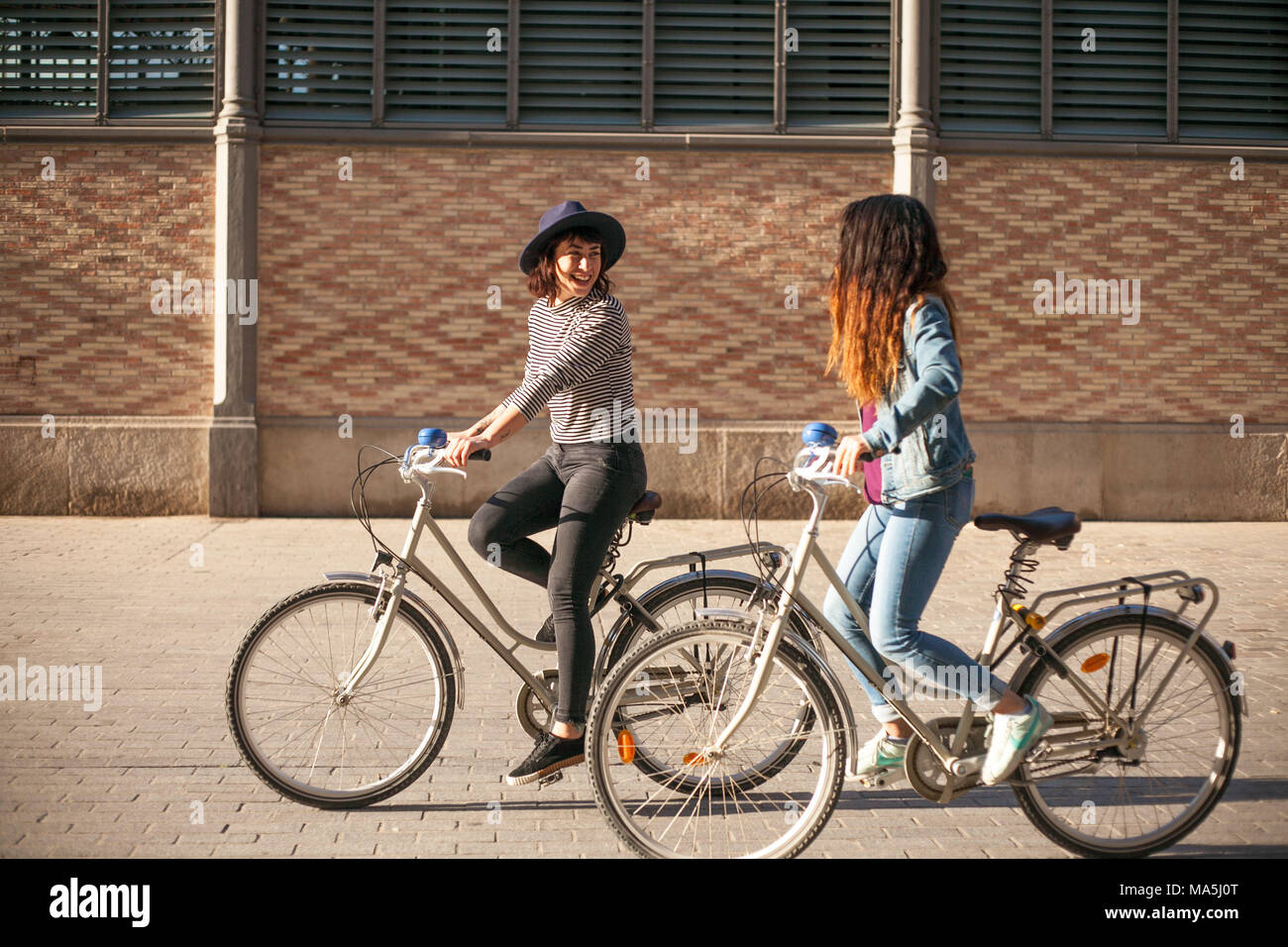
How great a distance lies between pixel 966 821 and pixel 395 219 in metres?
9.38

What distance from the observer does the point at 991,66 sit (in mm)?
12758

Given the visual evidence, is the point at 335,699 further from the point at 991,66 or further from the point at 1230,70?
the point at 1230,70

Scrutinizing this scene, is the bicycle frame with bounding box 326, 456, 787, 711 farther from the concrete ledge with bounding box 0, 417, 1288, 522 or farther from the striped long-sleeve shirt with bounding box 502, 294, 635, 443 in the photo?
the concrete ledge with bounding box 0, 417, 1288, 522

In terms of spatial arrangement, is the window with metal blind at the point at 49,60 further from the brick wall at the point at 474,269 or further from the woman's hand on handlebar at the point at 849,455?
the woman's hand on handlebar at the point at 849,455

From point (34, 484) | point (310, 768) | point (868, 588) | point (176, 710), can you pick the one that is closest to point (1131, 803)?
point (868, 588)

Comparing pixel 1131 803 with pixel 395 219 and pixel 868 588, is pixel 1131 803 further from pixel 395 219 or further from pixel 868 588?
pixel 395 219

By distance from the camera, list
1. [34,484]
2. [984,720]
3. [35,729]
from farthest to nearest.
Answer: [34,484]
[35,729]
[984,720]

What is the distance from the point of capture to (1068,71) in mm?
12828

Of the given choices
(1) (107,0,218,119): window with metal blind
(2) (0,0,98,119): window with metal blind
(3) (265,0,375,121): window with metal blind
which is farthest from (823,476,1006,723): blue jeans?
(2) (0,0,98,119): window with metal blind

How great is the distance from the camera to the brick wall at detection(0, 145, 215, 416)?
1232 centimetres

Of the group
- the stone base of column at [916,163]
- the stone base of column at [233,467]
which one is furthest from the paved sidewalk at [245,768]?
the stone base of column at [916,163]

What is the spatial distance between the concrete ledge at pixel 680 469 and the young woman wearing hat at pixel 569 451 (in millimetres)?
7745

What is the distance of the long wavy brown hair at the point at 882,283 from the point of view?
12.9ft

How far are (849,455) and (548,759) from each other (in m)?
1.46
